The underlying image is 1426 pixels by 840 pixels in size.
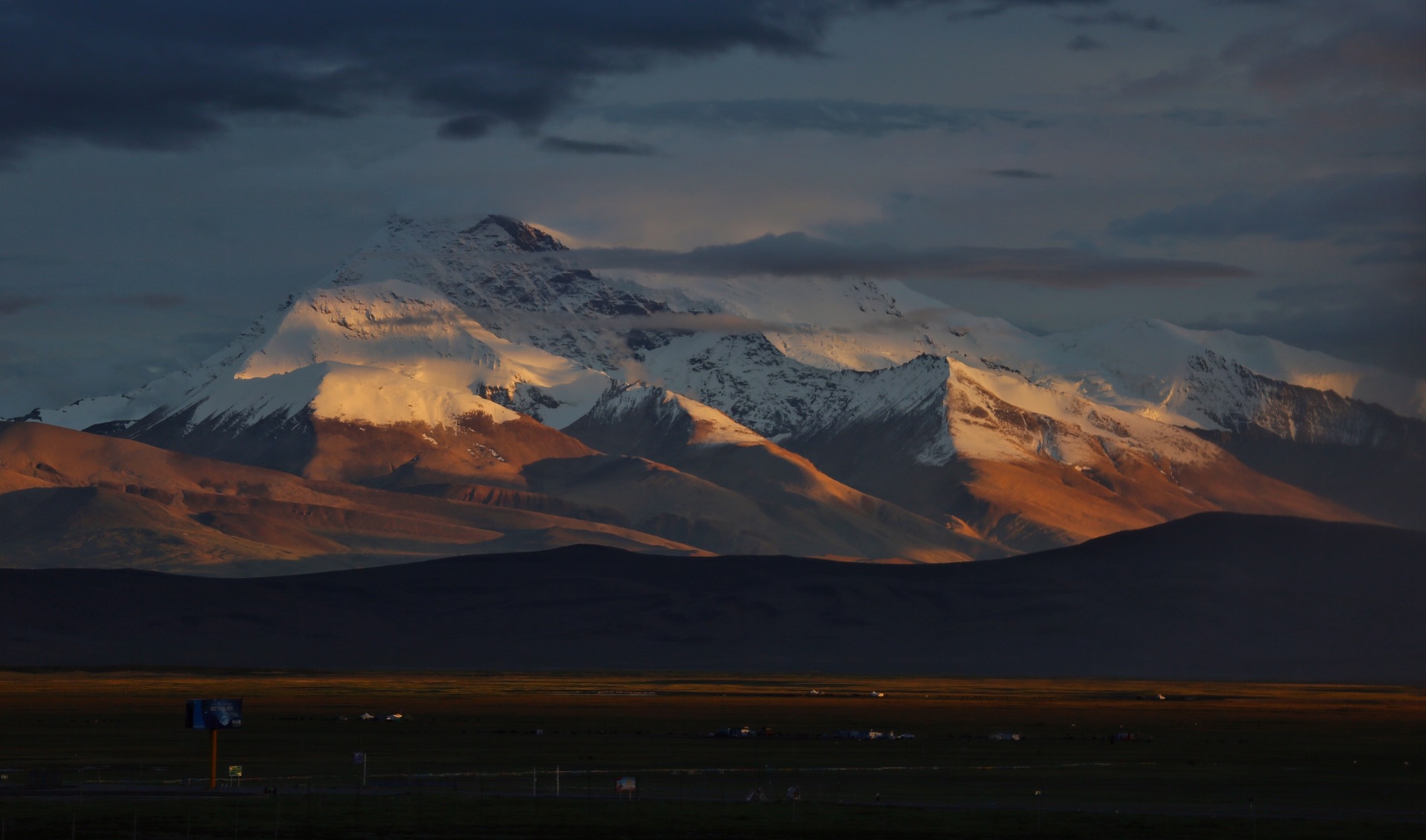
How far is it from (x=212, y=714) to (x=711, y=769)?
2935 cm

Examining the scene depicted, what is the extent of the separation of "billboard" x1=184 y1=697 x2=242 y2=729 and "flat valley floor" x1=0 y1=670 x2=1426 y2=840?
9.87 ft

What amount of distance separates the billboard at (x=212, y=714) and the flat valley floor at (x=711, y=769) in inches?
118

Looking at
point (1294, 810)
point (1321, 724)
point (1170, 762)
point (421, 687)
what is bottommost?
point (421, 687)

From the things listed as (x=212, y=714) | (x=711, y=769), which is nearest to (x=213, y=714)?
(x=212, y=714)

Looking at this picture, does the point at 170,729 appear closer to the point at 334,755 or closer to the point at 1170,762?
the point at 334,755

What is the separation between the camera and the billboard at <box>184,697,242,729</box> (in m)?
80.3

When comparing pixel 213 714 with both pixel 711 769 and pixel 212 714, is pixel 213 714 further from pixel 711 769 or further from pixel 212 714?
pixel 711 769

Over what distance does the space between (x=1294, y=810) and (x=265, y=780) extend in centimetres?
4358

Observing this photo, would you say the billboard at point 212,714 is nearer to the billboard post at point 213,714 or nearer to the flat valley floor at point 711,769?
the billboard post at point 213,714

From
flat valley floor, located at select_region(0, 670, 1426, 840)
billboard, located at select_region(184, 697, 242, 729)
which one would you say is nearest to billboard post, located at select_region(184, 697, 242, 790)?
billboard, located at select_region(184, 697, 242, 729)

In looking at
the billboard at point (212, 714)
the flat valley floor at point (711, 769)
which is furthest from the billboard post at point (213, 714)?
the flat valley floor at point (711, 769)

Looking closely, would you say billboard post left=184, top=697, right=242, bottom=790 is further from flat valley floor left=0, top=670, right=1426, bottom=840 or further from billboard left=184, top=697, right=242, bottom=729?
flat valley floor left=0, top=670, right=1426, bottom=840

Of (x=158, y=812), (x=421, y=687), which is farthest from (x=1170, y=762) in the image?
(x=421, y=687)

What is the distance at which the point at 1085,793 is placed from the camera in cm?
8912
